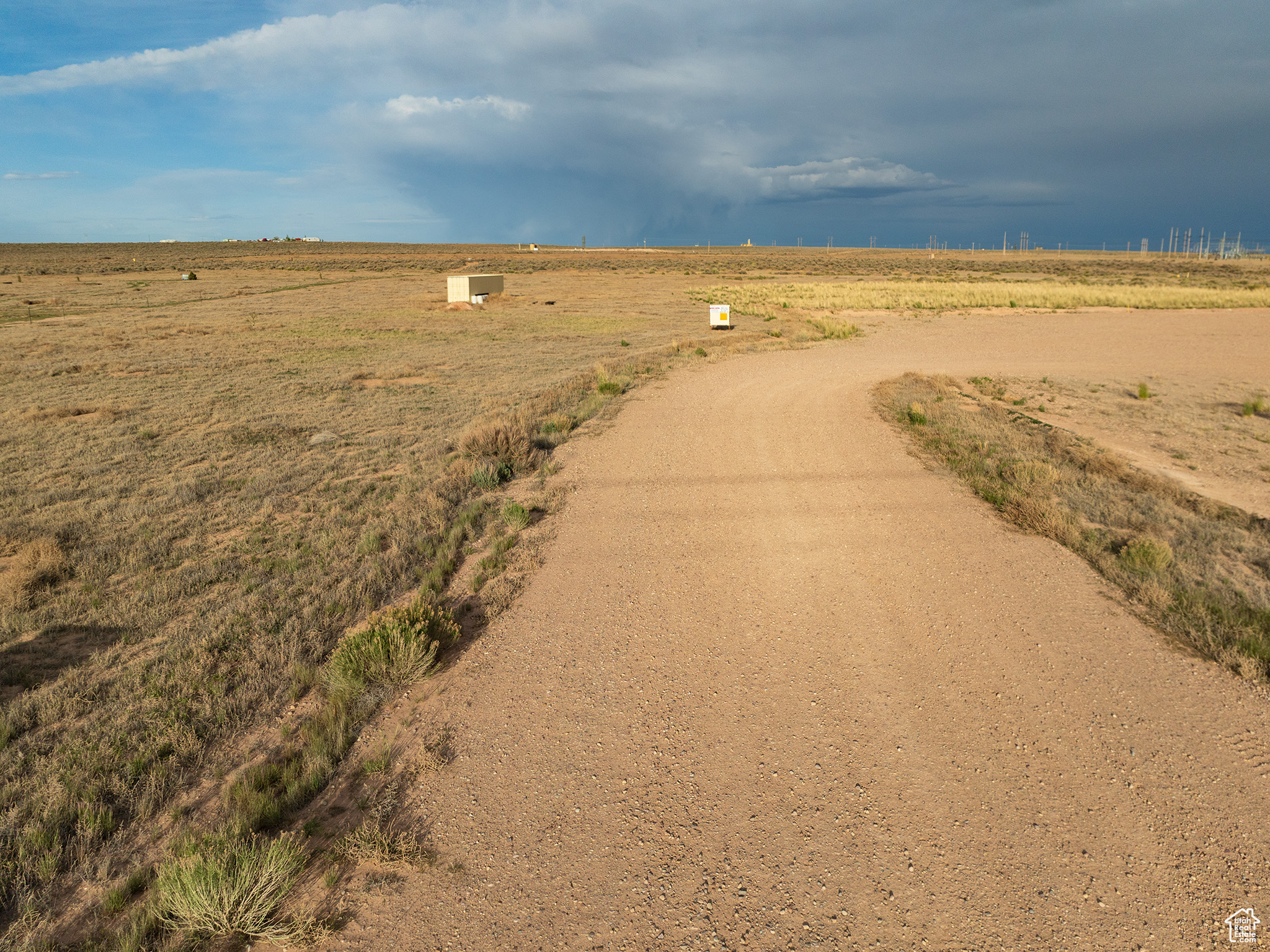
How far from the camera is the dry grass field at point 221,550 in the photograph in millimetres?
3930

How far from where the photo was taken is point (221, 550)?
7980 millimetres

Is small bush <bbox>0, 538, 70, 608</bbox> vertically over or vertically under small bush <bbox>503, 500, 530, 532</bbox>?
Result: under

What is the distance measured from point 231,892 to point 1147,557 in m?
7.56

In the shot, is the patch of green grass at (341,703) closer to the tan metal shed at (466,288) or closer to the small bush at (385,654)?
the small bush at (385,654)

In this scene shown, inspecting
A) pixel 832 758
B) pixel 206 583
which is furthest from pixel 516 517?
pixel 832 758

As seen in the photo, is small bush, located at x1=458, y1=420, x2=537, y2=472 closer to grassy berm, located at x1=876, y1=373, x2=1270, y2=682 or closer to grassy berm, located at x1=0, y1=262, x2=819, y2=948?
grassy berm, located at x1=0, y1=262, x2=819, y2=948

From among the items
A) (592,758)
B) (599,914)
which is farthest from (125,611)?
(599,914)

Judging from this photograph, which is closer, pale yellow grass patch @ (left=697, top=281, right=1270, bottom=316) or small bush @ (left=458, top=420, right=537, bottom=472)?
small bush @ (left=458, top=420, right=537, bottom=472)

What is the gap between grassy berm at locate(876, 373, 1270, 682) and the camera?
550cm

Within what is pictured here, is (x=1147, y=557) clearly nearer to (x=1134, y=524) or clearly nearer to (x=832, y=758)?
(x=1134, y=524)

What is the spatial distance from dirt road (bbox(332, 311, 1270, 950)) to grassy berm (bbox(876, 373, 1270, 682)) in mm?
329

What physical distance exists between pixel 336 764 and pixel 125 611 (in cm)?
369

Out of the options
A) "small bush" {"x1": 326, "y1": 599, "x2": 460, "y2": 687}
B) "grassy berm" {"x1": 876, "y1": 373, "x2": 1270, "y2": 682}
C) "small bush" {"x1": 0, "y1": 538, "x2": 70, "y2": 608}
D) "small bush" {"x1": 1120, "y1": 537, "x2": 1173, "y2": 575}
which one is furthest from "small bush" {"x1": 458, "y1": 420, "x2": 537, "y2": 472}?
"small bush" {"x1": 1120, "y1": 537, "x2": 1173, "y2": 575}

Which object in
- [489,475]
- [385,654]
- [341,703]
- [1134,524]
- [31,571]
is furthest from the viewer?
[489,475]
